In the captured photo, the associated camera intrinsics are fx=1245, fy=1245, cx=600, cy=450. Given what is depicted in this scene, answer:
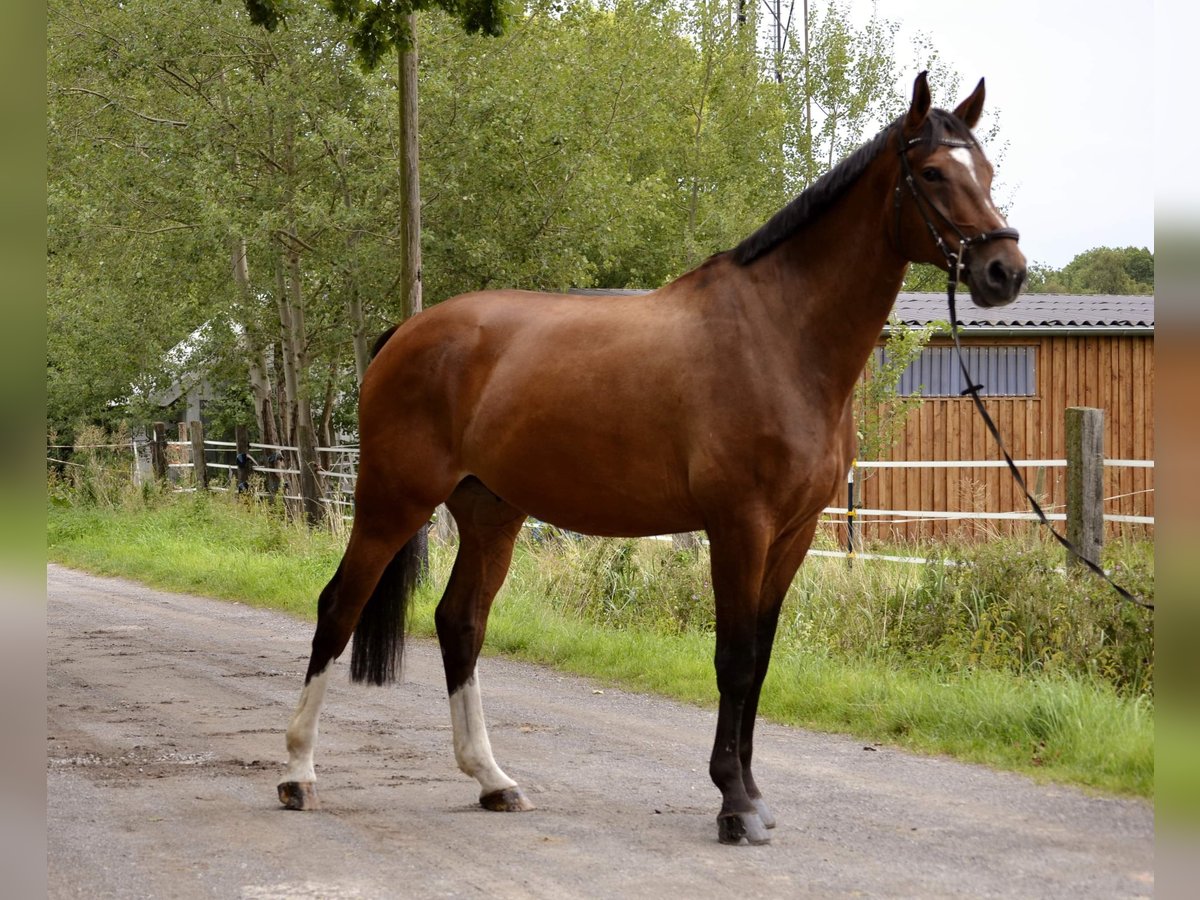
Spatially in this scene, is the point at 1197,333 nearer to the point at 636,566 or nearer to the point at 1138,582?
the point at 1138,582

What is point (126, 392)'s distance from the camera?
87.4 ft

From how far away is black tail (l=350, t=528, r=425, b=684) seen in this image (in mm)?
5578

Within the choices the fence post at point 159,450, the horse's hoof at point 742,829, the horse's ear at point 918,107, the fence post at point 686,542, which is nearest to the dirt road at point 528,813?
the horse's hoof at point 742,829

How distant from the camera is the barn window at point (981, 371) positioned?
1830 cm

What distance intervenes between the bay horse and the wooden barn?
12.9 meters

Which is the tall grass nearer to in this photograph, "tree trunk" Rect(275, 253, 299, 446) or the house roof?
"tree trunk" Rect(275, 253, 299, 446)

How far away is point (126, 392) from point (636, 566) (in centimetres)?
1973

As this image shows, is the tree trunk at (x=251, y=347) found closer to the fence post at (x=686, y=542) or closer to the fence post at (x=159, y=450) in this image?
the fence post at (x=159, y=450)

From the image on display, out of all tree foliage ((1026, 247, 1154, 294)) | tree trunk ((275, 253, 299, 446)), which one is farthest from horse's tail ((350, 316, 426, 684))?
tree foliage ((1026, 247, 1154, 294))

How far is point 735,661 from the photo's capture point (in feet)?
14.7

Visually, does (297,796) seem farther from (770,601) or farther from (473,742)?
(770,601)

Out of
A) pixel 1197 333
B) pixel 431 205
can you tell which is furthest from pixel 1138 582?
pixel 431 205

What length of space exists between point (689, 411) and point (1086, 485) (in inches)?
175

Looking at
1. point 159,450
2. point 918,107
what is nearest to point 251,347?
point 159,450
